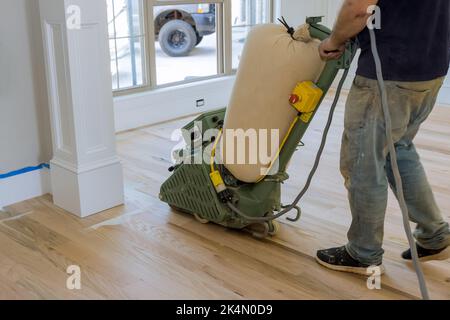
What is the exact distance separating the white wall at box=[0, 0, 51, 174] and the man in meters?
1.38

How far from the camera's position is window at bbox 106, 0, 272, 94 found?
386 centimetres

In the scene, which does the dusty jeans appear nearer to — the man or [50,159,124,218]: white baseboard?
the man

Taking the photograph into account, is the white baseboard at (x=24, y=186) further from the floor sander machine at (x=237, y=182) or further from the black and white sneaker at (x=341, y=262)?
the black and white sneaker at (x=341, y=262)

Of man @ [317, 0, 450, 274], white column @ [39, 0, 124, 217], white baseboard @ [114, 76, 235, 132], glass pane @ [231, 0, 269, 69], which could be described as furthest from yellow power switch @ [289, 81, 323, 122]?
glass pane @ [231, 0, 269, 69]

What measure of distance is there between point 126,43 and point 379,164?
2543mm

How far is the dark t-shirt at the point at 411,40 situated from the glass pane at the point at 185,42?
2733 mm

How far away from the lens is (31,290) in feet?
6.11

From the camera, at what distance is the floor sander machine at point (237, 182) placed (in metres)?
1.92

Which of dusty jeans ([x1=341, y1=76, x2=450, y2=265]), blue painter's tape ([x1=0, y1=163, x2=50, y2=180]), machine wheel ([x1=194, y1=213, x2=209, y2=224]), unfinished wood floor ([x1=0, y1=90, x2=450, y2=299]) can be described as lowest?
unfinished wood floor ([x1=0, y1=90, x2=450, y2=299])

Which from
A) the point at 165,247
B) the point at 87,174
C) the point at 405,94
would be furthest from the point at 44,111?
the point at 405,94

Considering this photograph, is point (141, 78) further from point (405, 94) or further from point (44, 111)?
point (405, 94)

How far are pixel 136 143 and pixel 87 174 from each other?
1146 millimetres

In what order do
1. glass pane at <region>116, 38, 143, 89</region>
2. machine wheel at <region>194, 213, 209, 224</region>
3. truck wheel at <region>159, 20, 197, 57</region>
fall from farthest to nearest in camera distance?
1. truck wheel at <region>159, 20, 197, 57</region>
2. glass pane at <region>116, 38, 143, 89</region>
3. machine wheel at <region>194, 213, 209, 224</region>

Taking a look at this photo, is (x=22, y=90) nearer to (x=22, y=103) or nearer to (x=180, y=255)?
(x=22, y=103)
